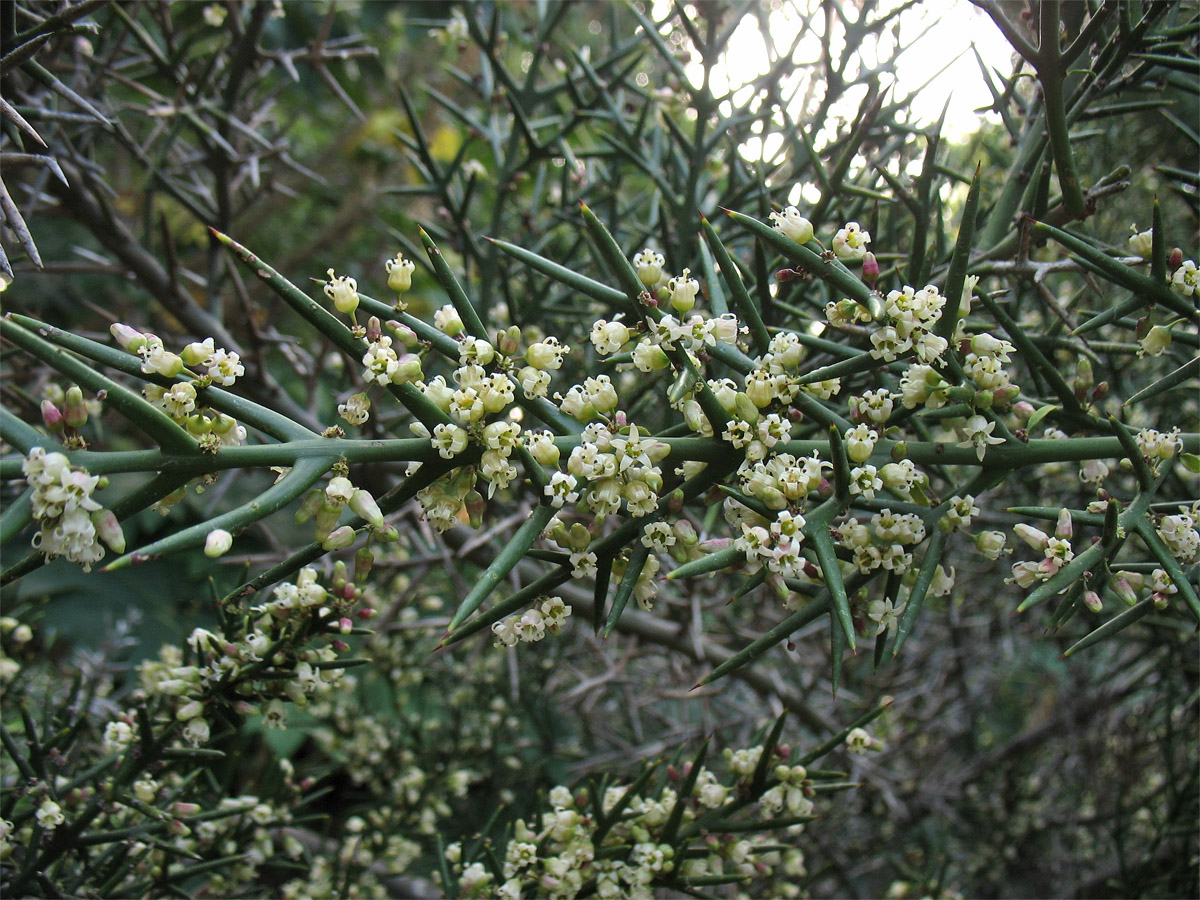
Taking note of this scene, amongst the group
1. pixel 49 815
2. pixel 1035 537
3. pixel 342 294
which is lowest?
pixel 1035 537

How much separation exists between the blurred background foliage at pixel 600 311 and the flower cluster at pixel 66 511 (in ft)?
1.38

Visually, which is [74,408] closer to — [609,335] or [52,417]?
[52,417]

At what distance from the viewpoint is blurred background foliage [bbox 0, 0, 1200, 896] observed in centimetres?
177

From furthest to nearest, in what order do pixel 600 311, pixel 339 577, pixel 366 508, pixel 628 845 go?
pixel 600 311 < pixel 628 845 < pixel 339 577 < pixel 366 508

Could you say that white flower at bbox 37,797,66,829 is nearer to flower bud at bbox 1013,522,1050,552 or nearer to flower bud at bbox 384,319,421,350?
flower bud at bbox 384,319,421,350

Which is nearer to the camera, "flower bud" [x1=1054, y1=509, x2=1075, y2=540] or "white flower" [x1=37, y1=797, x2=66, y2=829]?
"flower bud" [x1=1054, y1=509, x2=1075, y2=540]

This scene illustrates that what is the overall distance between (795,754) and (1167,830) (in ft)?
3.98

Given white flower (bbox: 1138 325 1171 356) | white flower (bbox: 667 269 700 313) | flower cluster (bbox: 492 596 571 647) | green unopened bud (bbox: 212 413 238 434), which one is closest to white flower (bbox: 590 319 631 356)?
white flower (bbox: 667 269 700 313)

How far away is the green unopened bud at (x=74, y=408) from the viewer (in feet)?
2.52

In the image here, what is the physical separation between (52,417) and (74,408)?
0.08 feet

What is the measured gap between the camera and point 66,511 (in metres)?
0.74

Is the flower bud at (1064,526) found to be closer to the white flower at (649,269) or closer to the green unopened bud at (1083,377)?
the green unopened bud at (1083,377)

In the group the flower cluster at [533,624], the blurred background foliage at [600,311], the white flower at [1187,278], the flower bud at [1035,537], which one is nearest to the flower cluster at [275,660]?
the blurred background foliage at [600,311]

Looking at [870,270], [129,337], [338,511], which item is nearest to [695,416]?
[870,270]
